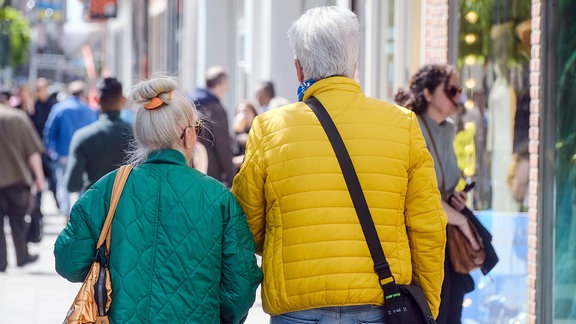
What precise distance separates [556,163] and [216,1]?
11.9 meters

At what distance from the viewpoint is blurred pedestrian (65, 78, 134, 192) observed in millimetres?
8312

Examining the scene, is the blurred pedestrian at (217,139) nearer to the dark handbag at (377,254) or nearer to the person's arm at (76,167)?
the person's arm at (76,167)

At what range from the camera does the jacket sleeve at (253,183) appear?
3871 millimetres

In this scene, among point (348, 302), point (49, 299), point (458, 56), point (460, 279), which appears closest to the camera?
point (348, 302)

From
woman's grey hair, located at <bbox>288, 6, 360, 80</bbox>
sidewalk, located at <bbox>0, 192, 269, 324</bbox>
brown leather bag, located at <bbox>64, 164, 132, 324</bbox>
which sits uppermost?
woman's grey hair, located at <bbox>288, 6, 360, 80</bbox>

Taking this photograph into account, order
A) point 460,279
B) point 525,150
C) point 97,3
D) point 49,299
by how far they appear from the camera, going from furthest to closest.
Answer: point 97,3, point 49,299, point 525,150, point 460,279

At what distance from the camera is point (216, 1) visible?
17953mm

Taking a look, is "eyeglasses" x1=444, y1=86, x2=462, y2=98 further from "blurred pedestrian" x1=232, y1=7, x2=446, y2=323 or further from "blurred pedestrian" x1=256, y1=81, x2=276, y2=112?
"blurred pedestrian" x1=256, y1=81, x2=276, y2=112

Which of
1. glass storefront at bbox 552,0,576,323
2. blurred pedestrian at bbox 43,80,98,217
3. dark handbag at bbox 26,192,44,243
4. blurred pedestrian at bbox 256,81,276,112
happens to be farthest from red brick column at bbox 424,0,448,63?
blurred pedestrian at bbox 43,80,98,217

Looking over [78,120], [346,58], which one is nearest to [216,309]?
[346,58]

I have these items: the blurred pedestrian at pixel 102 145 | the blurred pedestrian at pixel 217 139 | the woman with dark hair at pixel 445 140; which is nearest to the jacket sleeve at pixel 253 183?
the woman with dark hair at pixel 445 140

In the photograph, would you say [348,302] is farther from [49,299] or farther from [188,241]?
[49,299]

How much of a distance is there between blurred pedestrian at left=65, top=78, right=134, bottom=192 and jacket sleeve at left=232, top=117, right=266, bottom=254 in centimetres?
442

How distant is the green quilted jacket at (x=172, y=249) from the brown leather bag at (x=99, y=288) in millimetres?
26
